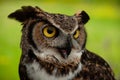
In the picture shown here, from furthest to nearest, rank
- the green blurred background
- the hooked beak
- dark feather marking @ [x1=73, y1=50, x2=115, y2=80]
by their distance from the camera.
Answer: the green blurred background
dark feather marking @ [x1=73, y1=50, x2=115, y2=80]
the hooked beak

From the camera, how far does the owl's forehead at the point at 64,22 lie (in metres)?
3.40

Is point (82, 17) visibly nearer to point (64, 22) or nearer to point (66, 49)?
point (64, 22)

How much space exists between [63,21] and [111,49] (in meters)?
0.53

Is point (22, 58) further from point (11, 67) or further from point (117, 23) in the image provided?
point (117, 23)

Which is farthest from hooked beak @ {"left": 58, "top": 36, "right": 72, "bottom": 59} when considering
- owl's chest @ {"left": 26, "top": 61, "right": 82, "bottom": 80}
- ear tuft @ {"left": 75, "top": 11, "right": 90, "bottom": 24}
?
ear tuft @ {"left": 75, "top": 11, "right": 90, "bottom": 24}

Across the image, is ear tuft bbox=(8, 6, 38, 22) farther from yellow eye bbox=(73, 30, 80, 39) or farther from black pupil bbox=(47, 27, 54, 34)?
yellow eye bbox=(73, 30, 80, 39)

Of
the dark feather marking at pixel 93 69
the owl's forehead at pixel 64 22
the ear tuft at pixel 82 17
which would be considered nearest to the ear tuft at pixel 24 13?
the owl's forehead at pixel 64 22

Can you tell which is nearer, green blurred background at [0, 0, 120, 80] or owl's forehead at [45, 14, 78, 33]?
owl's forehead at [45, 14, 78, 33]

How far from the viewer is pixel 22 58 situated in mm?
3539

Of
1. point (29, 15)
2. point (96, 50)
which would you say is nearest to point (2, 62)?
point (29, 15)

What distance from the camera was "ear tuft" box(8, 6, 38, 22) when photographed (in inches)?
138

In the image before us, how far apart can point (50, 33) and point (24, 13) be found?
0.26 metres

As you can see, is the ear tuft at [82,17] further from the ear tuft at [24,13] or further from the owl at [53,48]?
the ear tuft at [24,13]

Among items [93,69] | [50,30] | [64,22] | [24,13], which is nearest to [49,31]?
[50,30]
